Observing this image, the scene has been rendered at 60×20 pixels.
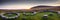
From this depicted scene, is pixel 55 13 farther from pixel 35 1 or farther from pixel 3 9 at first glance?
pixel 3 9

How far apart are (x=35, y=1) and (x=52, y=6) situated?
18 cm

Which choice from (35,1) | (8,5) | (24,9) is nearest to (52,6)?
(35,1)

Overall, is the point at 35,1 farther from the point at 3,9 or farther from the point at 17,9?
the point at 3,9

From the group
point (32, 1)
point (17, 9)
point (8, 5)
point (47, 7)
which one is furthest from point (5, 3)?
point (47, 7)

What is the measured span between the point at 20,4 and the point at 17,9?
0.20 ft

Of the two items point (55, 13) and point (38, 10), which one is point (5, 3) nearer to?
point (38, 10)

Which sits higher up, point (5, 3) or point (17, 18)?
point (5, 3)

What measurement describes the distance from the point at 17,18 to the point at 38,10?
0.76 ft

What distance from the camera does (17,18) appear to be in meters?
0.96

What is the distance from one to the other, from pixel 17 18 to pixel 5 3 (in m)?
0.20

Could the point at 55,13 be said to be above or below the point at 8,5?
below

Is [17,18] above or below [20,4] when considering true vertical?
below

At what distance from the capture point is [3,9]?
0.96m

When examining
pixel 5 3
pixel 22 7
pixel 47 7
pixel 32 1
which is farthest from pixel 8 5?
pixel 47 7
